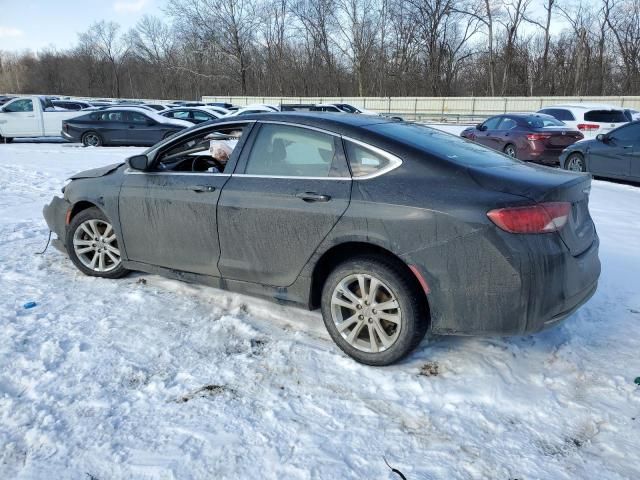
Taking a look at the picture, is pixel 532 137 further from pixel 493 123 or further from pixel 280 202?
pixel 280 202

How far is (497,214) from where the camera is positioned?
288 cm

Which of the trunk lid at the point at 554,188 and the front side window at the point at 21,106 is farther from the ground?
the front side window at the point at 21,106

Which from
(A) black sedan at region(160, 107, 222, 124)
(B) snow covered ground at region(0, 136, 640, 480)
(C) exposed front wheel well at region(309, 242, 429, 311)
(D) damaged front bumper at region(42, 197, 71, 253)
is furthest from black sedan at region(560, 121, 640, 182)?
(A) black sedan at region(160, 107, 222, 124)

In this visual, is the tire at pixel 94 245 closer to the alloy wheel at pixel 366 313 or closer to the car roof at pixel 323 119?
the car roof at pixel 323 119

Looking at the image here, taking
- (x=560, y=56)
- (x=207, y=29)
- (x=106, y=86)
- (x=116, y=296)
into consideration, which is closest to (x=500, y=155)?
(x=116, y=296)

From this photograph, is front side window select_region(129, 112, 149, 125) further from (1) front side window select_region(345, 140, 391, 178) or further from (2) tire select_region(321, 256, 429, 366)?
(2) tire select_region(321, 256, 429, 366)

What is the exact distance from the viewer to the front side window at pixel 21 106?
18.0m

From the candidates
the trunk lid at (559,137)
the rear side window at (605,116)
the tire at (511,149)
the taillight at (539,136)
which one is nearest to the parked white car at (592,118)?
the rear side window at (605,116)

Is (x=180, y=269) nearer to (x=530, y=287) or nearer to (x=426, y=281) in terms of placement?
(x=426, y=281)

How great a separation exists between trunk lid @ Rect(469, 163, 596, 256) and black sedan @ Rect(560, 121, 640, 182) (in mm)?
7975

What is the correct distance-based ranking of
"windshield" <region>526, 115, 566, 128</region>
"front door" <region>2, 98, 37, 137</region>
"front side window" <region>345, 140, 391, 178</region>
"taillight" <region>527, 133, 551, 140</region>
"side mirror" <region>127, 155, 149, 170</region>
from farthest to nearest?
1. "front door" <region>2, 98, 37, 137</region>
2. "windshield" <region>526, 115, 566, 128</region>
3. "taillight" <region>527, 133, 551, 140</region>
4. "side mirror" <region>127, 155, 149, 170</region>
5. "front side window" <region>345, 140, 391, 178</region>

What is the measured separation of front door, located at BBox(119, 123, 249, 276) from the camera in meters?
3.91

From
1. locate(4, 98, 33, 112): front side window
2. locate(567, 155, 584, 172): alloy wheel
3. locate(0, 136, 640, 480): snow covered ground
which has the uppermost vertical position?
locate(4, 98, 33, 112): front side window

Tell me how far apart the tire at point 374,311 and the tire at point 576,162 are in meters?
9.70
